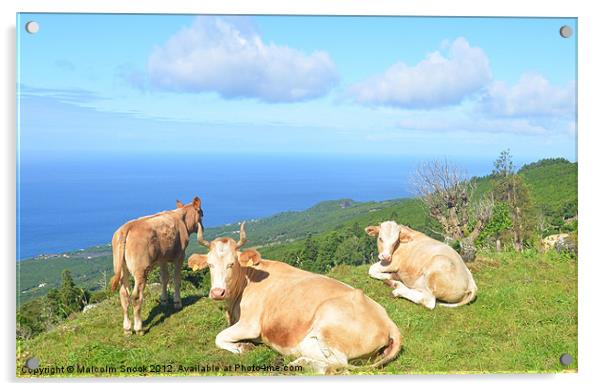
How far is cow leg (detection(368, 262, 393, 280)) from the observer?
32.9 feet

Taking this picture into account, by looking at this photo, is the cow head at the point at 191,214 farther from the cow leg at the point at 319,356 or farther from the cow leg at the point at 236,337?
the cow leg at the point at 319,356

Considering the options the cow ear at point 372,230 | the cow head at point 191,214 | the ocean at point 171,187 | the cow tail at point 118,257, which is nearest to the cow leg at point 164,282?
the cow head at point 191,214

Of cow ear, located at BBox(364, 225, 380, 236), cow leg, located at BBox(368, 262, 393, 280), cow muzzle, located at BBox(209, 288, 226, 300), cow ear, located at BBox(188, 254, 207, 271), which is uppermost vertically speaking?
cow ear, located at BBox(364, 225, 380, 236)

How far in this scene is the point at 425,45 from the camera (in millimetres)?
8406

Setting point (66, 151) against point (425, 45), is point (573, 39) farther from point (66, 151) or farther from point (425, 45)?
point (66, 151)

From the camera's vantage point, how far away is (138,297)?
811 cm

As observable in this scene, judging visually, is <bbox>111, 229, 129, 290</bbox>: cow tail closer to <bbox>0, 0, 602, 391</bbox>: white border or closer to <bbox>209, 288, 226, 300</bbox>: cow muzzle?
<bbox>0, 0, 602, 391</bbox>: white border

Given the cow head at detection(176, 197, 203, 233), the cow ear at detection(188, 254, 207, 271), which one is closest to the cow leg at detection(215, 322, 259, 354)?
the cow ear at detection(188, 254, 207, 271)

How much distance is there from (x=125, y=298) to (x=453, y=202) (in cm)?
493

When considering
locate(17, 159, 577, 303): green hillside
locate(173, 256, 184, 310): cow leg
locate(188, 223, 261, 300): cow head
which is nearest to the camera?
locate(188, 223, 261, 300): cow head

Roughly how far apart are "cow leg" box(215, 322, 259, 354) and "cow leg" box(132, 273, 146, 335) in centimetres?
99

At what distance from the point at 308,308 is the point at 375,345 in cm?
81

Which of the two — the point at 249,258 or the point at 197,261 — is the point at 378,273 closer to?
the point at 249,258

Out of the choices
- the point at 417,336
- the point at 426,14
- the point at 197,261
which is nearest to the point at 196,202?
the point at 197,261
